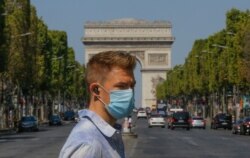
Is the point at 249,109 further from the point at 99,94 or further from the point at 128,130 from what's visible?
the point at 99,94

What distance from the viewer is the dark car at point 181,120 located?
276 feet

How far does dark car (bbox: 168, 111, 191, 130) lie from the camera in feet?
276

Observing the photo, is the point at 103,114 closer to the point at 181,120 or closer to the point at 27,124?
the point at 27,124

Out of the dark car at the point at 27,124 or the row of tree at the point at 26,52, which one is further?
the dark car at the point at 27,124

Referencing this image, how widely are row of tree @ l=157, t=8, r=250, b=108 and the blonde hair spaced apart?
7278 cm

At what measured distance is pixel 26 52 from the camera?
9000 centimetres

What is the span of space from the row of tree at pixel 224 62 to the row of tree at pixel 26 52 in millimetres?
17780

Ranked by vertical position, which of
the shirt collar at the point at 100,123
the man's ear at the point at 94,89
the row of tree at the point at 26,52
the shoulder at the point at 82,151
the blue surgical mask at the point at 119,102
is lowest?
the shoulder at the point at 82,151

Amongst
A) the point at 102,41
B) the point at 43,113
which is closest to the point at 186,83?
the point at 43,113

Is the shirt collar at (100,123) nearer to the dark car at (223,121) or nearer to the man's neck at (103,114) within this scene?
the man's neck at (103,114)

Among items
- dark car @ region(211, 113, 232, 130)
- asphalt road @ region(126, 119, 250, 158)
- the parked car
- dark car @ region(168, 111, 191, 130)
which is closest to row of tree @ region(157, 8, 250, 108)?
dark car @ region(211, 113, 232, 130)

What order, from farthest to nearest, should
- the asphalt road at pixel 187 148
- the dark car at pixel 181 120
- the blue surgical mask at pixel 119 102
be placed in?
the dark car at pixel 181 120
the asphalt road at pixel 187 148
the blue surgical mask at pixel 119 102

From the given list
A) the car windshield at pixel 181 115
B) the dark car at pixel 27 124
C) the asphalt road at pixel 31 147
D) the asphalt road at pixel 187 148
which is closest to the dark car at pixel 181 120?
the car windshield at pixel 181 115

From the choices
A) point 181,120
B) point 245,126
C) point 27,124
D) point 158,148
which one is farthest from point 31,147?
point 181,120
